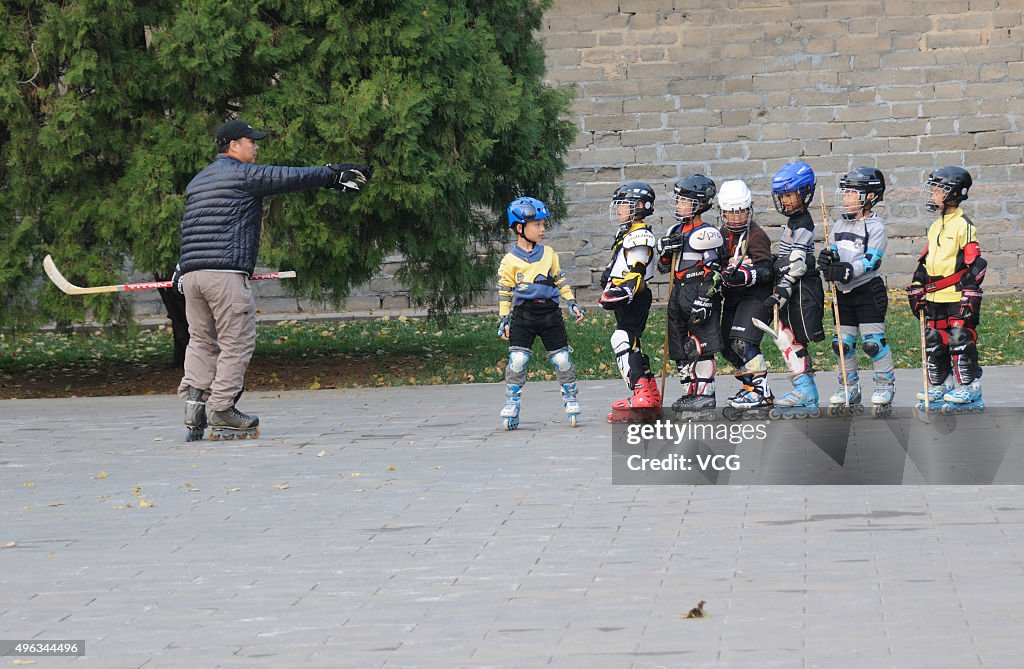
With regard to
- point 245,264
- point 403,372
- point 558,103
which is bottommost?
point 403,372

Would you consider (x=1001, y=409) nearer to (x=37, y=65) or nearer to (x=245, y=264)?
(x=245, y=264)

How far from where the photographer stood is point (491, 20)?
577 inches

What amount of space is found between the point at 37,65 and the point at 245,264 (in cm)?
422

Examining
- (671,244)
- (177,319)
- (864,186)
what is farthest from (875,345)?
(177,319)

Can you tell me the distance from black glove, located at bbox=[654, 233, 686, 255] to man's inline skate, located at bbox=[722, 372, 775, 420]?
0.93 m

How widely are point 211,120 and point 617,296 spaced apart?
4.87 m

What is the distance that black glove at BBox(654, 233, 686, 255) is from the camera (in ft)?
32.1

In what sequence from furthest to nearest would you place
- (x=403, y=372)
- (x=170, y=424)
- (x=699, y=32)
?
(x=699, y=32) → (x=403, y=372) → (x=170, y=424)

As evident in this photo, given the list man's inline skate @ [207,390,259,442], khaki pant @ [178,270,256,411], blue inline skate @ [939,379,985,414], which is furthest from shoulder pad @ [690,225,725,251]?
man's inline skate @ [207,390,259,442]

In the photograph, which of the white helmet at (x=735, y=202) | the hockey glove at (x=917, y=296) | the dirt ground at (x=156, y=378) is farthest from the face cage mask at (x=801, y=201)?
the dirt ground at (x=156, y=378)

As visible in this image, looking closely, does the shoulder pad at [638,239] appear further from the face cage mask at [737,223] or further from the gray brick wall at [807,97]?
the gray brick wall at [807,97]

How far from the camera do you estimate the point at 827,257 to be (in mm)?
9484

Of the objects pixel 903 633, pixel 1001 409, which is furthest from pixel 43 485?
pixel 1001 409

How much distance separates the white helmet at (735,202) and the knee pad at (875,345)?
3.51ft
